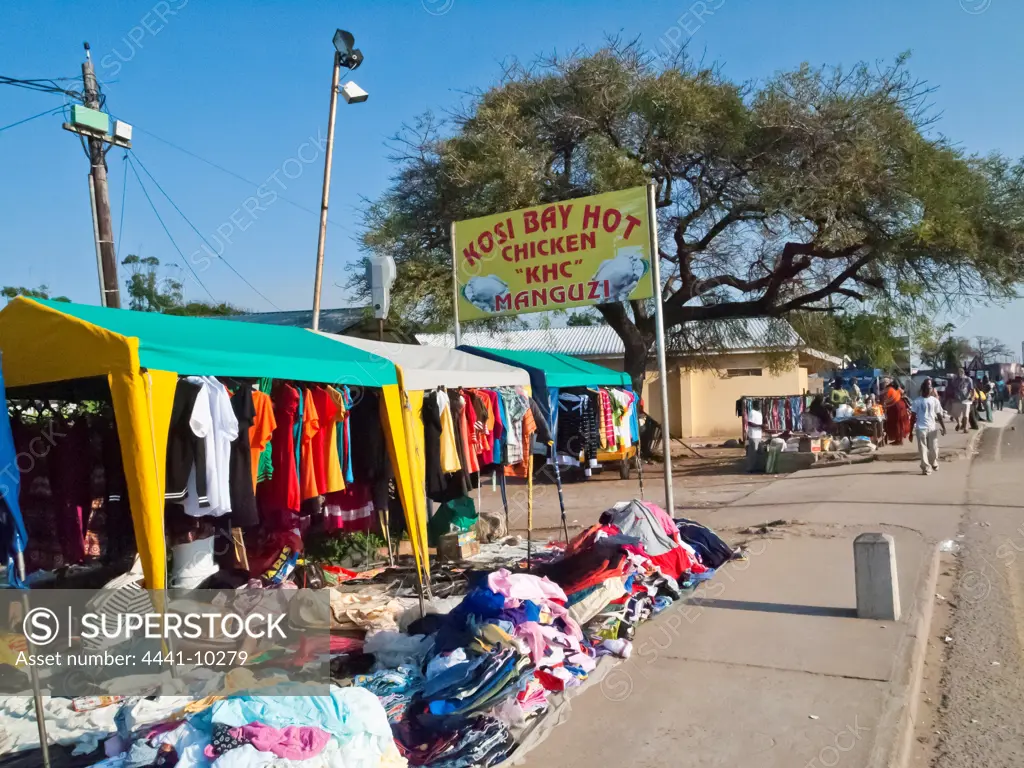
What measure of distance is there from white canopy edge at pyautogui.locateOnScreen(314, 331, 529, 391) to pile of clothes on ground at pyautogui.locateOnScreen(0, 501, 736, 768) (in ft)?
6.53

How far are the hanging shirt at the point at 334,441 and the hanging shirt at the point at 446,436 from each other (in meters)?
1.25

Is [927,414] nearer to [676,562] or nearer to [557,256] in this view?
[557,256]

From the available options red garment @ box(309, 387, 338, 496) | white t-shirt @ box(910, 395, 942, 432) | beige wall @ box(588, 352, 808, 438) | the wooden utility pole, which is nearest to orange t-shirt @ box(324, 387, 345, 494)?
red garment @ box(309, 387, 338, 496)

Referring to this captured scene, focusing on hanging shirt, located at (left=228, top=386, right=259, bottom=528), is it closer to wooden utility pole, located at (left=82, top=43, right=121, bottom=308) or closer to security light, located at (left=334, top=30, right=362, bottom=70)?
wooden utility pole, located at (left=82, top=43, right=121, bottom=308)

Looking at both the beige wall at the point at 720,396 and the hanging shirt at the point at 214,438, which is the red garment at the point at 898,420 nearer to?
the beige wall at the point at 720,396

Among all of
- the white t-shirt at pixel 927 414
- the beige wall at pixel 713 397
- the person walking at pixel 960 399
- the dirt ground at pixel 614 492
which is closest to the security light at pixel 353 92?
the dirt ground at pixel 614 492

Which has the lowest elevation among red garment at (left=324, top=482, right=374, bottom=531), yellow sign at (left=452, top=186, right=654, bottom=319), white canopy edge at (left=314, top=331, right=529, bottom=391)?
red garment at (left=324, top=482, right=374, bottom=531)

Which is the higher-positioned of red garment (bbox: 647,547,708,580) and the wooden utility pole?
the wooden utility pole

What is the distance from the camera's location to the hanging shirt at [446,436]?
760cm

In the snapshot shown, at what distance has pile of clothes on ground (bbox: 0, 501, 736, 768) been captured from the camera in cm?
361

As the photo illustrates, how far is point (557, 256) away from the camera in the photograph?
1010 cm

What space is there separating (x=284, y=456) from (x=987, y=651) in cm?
563

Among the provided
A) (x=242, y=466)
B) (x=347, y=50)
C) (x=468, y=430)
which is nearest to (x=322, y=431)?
(x=242, y=466)

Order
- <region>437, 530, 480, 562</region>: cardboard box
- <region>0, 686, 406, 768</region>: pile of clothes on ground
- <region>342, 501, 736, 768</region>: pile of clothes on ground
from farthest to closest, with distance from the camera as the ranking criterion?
<region>437, 530, 480, 562</region>: cardboard box → <region>342, 501, 736, 768</region>: pile of clothes on ground → <region>0, 686, 406, 768</region>: pile of clothes on ground
